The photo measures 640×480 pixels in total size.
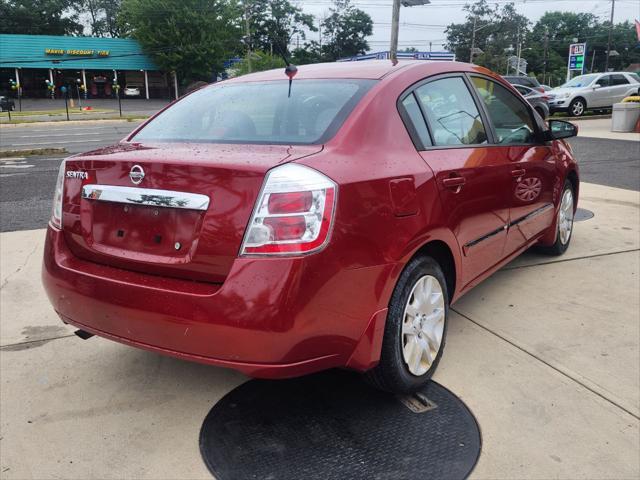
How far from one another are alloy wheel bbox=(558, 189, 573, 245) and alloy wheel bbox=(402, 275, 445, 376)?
2328 millimetres

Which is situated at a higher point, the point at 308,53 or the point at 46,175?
the point at 308,53

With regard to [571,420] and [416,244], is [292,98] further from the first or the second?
[571,420]

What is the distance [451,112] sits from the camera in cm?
324

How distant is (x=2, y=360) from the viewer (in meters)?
3.22

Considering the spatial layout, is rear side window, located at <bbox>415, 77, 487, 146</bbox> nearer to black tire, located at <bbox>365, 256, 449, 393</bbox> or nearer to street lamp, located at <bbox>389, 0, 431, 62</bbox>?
black tire, located at <bbox>365, 256, 449, 393</bbox>

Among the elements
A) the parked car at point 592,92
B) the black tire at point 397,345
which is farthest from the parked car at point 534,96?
the black tire at point 397,345

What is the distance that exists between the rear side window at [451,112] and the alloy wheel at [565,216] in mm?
1698

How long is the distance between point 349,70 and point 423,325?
4.62ft

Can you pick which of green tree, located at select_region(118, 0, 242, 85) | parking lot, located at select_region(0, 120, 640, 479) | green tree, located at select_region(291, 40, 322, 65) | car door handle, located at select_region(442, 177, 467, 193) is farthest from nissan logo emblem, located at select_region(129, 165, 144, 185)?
green tree, located at select_region(291, 40, 322, 65)

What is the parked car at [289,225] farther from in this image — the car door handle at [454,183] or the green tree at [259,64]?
the green tree at [259,64]

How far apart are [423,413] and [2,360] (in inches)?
92.2

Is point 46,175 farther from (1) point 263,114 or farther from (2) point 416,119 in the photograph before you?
(2) point 416,119

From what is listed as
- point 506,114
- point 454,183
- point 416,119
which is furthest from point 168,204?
point 506,114

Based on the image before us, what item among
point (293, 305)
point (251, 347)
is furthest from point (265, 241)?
point (251, 347)
